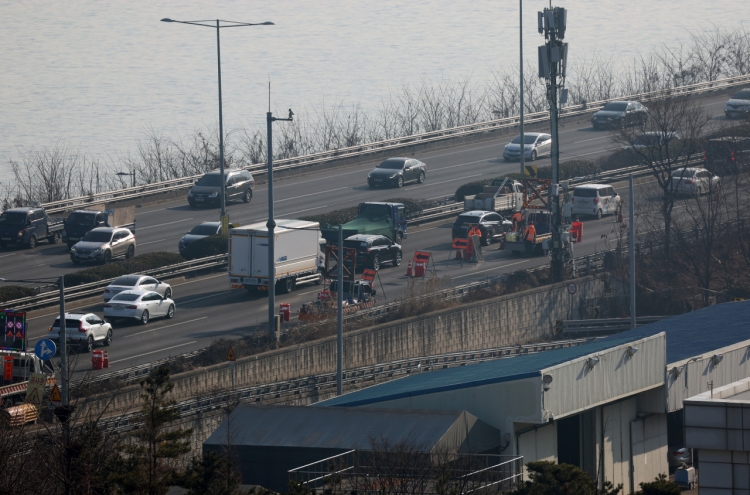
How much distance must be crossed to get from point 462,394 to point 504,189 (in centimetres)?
3189

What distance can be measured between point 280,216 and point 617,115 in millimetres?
27819

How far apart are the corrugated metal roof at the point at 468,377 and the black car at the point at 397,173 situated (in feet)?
98.7

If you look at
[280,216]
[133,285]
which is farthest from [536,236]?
[133,285]

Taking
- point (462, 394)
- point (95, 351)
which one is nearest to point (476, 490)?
point (462, 394)

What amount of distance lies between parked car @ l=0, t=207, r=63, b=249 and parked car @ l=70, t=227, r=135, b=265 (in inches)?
130

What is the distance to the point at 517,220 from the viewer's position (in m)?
56.9

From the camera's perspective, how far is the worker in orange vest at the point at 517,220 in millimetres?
56656

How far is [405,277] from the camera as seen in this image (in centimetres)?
5200

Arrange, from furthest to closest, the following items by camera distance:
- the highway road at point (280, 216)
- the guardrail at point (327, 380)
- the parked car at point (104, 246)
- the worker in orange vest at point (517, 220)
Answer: the worker in orange vest at point (517, 220), the parked car at point (104, 246), the highway road at point (280, 216), the guardrail at point (327, 380)

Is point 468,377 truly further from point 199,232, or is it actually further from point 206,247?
point 199,232

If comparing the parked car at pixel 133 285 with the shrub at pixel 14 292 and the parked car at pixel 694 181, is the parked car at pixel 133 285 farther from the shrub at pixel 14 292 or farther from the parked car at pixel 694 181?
the parked car at pixel 694 181

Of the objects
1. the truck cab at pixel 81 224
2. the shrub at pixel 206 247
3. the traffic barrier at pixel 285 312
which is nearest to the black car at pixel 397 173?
the shrub at pixel 206 247

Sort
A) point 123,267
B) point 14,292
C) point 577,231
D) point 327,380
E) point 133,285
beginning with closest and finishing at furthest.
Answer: point 327,380 < point 14,292 < point 133,285 < point 123,267 < point 577,231

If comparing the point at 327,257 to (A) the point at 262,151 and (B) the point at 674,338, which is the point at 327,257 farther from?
(A) the point at 262,151
